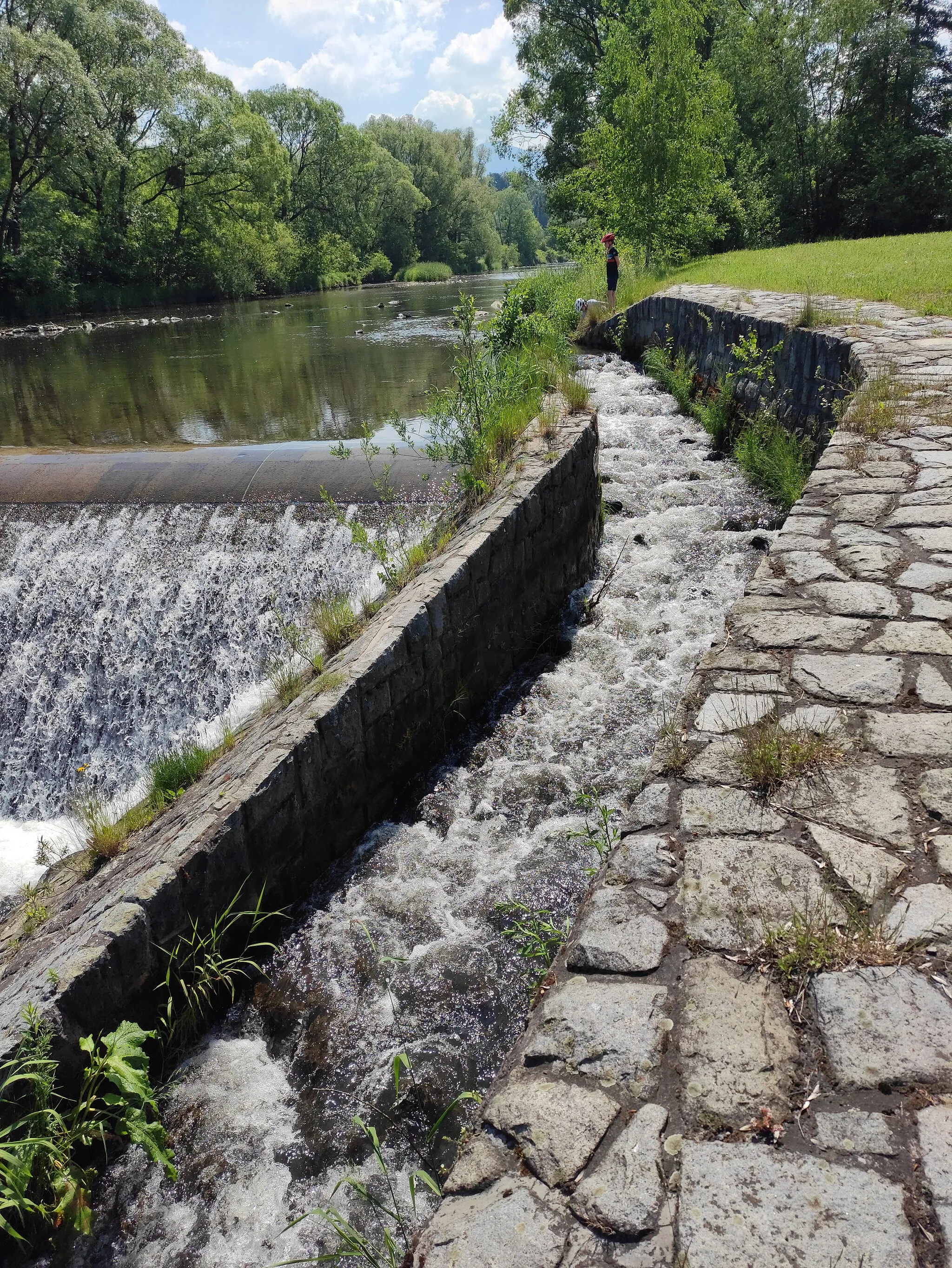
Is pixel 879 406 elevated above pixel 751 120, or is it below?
below

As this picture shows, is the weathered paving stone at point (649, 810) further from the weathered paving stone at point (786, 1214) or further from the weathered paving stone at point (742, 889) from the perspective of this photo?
the weathered paving stone at point (786, 1214)

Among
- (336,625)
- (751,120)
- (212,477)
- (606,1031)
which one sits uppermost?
(751,120)

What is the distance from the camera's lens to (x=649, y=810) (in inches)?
102

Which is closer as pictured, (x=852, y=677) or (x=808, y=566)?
(x=852, y=677)

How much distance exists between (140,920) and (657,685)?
3.42m

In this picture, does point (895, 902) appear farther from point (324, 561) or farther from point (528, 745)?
point (324, 561)

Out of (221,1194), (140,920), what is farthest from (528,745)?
(221,1194)

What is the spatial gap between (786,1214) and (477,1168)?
63cm

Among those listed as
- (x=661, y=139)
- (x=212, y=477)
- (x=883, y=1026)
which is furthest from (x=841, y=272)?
(x=883, y=1026)

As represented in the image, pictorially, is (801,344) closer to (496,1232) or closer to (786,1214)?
(786,1214)

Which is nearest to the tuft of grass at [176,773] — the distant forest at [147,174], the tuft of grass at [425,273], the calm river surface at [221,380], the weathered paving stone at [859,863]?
the weathered paving stone at [859,863]

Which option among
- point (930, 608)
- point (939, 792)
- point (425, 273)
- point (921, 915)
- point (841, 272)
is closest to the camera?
point (921, 915)

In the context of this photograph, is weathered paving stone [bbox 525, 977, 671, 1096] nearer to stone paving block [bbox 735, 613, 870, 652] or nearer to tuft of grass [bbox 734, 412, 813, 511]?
stone paving block [bbox 735, 613, 870, 652]

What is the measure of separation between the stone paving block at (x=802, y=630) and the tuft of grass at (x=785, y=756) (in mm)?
651
